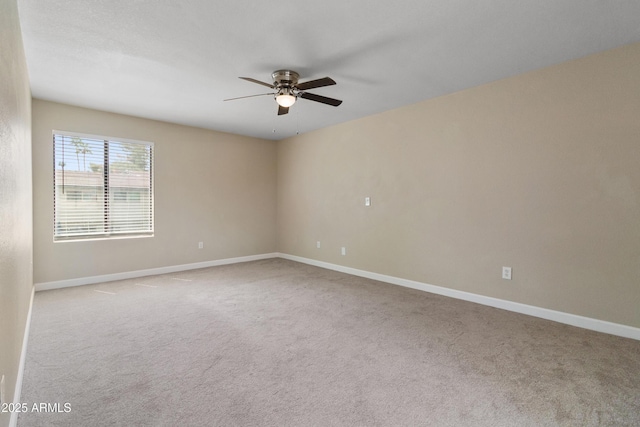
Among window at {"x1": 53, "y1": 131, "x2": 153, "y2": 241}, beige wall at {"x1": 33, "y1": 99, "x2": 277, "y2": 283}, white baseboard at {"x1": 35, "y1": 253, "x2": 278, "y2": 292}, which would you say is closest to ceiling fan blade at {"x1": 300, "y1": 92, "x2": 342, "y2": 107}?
beige wall at {"x1": 33, "y1": 99, "x2": 277, "y2": 283}

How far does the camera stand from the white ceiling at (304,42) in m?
2.15

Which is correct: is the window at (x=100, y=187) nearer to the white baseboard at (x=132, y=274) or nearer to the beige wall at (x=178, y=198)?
the beige wall at (x=178, y=198)

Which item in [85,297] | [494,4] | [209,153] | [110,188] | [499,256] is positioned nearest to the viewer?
[494,4]

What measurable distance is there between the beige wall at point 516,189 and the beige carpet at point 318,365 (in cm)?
48

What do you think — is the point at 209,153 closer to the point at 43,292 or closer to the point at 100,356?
the point at 43,292

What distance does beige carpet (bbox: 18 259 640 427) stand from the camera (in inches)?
67.9

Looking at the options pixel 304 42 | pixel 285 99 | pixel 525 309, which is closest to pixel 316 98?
pixel 285 99

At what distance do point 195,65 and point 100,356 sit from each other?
2660 mm

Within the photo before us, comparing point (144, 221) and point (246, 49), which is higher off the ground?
point (246, 49)

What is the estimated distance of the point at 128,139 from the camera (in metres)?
4.75

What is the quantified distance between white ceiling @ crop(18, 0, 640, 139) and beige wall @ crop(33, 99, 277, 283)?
0.83 metres

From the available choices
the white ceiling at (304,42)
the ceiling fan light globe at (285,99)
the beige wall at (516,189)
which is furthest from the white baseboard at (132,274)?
the ceiling fan light globe at (285,99)

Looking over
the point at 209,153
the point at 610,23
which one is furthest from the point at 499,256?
the point at 209,153

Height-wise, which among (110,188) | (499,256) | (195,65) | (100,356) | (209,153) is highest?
(195,65)
